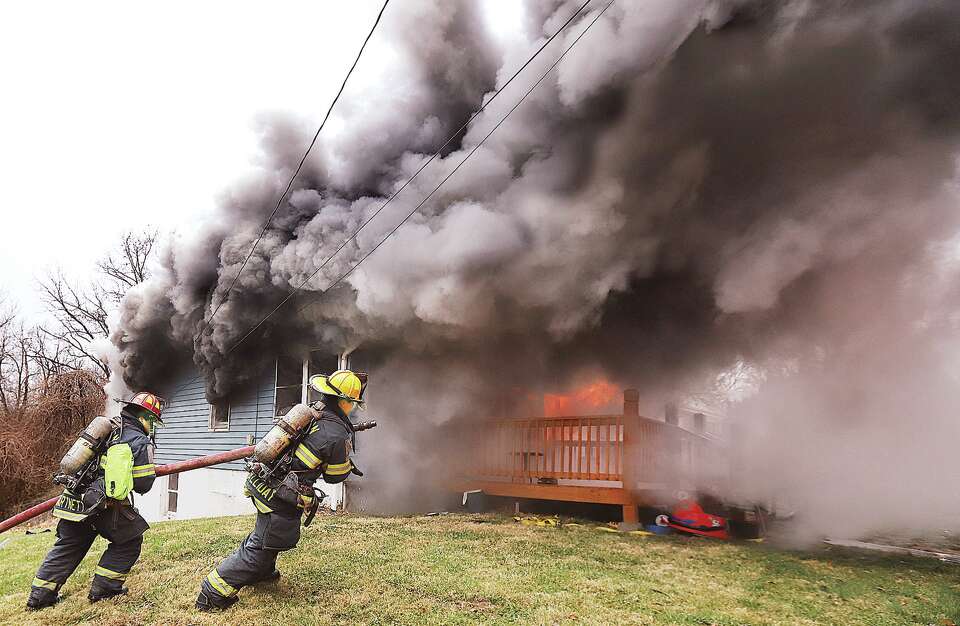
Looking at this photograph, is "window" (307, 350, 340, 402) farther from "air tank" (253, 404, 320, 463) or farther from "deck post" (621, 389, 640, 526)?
"air tank" (253, 404, 320, 463)

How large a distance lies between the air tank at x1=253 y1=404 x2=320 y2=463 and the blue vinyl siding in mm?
6778

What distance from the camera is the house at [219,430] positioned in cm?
1002

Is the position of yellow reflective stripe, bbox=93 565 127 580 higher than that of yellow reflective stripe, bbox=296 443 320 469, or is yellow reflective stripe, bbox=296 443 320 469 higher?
yellow reflective stripe, bbox=296 443 320 469

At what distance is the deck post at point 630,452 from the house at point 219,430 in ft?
14.8

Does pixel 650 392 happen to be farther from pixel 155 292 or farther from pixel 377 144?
→ pixel 155 292

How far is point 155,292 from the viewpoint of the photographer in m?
12.2

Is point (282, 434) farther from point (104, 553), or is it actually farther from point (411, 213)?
point (411, 213)

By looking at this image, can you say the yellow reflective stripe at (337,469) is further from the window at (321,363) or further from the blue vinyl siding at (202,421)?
the blue vinyl siding at (202,421)

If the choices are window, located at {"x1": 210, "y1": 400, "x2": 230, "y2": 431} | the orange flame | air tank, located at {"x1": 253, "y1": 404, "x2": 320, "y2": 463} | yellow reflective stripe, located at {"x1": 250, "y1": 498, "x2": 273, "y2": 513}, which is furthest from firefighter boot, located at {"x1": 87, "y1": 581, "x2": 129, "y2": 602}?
the orange flame

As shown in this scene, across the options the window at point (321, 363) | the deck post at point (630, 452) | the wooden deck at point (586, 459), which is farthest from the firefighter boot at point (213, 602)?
the window at point (321, 363)

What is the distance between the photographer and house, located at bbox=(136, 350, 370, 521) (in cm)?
1002

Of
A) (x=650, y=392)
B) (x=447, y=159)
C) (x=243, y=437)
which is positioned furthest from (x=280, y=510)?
(x=650, y=392)

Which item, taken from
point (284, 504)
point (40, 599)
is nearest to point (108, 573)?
point (40, 599)

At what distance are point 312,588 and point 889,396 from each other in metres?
9.47
